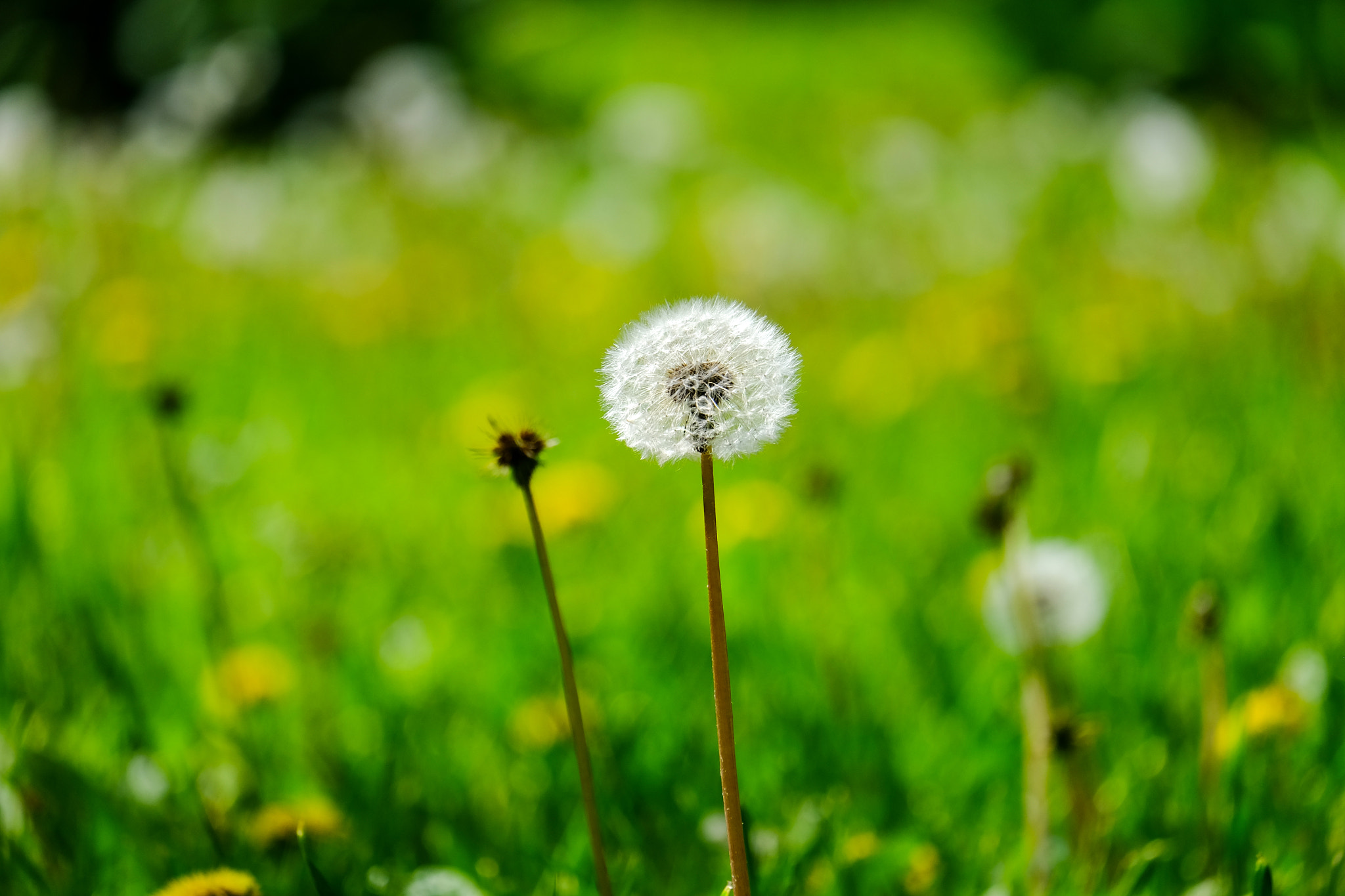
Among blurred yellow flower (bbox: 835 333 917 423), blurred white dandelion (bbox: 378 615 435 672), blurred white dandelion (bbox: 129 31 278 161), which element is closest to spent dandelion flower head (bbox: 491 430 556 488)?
blurred white dandelion (bbox: 378 615 435 672)

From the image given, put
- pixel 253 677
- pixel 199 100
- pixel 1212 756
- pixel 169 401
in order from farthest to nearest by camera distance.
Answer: pixel 199 100 < pixel 253 677 < pixel 169 401 < pixel 1212 756

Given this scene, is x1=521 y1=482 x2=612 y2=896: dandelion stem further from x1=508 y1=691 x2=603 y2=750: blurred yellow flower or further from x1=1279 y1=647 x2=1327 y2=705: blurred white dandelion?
x1=1279 y1=647 x2=1327 y2=705: blurred white dandelion

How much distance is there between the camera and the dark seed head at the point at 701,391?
27.4 inches

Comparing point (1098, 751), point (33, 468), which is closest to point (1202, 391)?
point (1098, 751)

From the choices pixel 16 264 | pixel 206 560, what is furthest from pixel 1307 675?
pixel 16 264

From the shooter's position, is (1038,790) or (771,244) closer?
(1038,790)

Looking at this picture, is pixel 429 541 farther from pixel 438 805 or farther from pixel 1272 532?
pixel 1272 532

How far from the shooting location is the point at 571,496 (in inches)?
71.2

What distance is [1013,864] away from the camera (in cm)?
97

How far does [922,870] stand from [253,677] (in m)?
0.81

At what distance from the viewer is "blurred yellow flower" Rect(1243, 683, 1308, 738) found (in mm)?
1131

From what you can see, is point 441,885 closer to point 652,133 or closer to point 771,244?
point 771,244

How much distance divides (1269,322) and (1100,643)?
121cm

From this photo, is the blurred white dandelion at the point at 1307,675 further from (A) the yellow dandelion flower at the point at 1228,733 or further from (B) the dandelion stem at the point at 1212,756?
(B) the dandelion stem at the point at 1212,756
